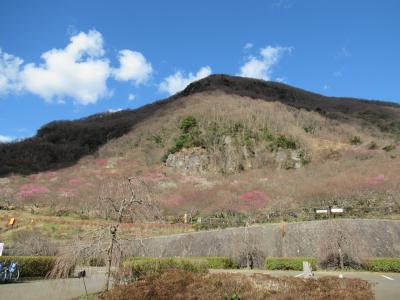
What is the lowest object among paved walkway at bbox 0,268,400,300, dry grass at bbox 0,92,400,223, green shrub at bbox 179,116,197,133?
paved walkway at bbox 0,268,400,300

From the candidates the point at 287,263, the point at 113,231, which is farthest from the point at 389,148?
the point at 113,231

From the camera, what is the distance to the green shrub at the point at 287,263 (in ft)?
63.0

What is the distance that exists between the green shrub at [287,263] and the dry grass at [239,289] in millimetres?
9213

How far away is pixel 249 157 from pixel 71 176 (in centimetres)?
2167

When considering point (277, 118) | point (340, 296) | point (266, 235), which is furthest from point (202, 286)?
point (277, 118)

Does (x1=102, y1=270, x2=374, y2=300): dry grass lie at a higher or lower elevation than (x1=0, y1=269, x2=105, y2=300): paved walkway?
higher

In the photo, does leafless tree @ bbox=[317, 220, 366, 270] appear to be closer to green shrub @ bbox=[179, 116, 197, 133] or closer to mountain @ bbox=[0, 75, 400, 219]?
mountain @ bbox=[0, 75, 400, 219]

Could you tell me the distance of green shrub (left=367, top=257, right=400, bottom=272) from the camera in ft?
59.1

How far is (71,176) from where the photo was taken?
48.0 meters

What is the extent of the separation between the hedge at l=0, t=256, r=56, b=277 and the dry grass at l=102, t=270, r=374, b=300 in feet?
30.8

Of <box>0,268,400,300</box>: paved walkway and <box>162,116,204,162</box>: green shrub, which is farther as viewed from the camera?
<box>162,116,204,162</box>: green shrub

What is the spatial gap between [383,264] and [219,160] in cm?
3212

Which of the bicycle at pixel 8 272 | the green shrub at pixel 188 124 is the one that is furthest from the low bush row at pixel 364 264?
the green shrub at pixel 188 124

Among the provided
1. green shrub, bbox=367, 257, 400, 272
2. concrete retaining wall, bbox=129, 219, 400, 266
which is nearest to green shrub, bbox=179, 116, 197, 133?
concrete retaining wall, bbox=129, 219, 400, 266
